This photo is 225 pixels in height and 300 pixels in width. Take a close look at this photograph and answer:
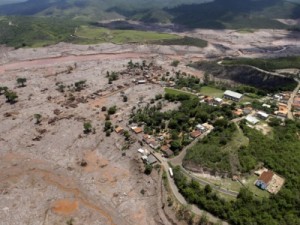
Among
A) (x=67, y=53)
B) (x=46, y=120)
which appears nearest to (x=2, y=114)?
(x=46, y=120)

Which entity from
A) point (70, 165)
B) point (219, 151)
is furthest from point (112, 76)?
point (219, 151)

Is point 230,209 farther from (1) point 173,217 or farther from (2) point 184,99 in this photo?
(2) point 184,99

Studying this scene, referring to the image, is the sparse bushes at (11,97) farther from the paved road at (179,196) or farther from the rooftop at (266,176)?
the rooftop at (266,176)

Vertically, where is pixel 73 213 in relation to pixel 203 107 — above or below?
below

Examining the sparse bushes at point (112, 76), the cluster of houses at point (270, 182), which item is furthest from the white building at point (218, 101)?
the sparse bushes at point (112, 76)

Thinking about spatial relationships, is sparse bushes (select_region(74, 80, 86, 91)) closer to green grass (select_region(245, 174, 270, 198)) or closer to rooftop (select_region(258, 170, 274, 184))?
green grass (select_region(245, 174, 270, 198))

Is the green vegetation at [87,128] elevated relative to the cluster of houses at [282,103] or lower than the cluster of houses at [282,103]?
lower
